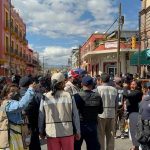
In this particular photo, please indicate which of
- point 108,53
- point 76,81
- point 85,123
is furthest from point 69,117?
point 108,53

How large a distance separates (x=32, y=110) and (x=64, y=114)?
1354 mm

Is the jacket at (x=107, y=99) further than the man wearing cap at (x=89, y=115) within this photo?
Yes

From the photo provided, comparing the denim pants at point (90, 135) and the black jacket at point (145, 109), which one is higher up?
the black jacket at point (145, 109)

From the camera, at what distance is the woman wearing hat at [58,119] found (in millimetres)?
6066

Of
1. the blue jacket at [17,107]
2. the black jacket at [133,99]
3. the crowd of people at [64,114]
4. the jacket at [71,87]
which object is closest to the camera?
the blue jacket at [17,107]

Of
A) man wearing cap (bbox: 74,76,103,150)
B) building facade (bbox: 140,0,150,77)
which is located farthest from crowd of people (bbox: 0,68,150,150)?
building facade (bbox: 140,0,150,77)

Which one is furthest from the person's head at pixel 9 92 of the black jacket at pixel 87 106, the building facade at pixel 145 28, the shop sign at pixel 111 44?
the shop sign at pixel 111 44

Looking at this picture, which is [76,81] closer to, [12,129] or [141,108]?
[141,108]

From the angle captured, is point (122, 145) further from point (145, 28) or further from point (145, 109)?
point (145, 28)

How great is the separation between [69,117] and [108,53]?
3166 centimetres

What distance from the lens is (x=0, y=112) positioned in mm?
6020

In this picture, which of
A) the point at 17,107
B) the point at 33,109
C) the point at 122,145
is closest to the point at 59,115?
the point at 17,107

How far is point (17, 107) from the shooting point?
5910 mm

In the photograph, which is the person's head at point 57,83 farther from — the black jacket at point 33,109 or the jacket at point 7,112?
the black jacket at point 33,109
